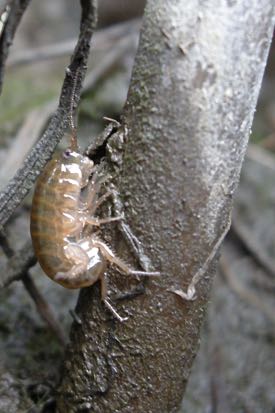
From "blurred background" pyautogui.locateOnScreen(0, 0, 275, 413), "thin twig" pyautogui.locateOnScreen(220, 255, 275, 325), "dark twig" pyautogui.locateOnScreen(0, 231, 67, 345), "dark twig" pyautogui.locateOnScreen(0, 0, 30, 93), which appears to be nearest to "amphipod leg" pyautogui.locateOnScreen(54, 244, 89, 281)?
"dark twig" pyautogui.locateOnScreen(0, 231, 67, 345)

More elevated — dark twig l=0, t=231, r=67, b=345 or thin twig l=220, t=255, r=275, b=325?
dark twig l=0, t=231, r=67, b=345

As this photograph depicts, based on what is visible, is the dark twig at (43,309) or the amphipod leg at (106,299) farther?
the dark twig at (43,309)

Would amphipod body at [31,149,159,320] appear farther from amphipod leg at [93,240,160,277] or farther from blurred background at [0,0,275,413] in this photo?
blurred background at [0,0,275,413]

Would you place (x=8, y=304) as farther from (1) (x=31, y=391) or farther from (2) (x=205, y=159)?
(2) (x=205, y=159)

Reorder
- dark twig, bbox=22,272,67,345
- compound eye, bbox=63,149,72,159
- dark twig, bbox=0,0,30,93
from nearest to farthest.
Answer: dark twig, bbox=0,0,30,93 → compound eye, bbox=63,149,72,159 → dark twig, bbox=22,272,67,345

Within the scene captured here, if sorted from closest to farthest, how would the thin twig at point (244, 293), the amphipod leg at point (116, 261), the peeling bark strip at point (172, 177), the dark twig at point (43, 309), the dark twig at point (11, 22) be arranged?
the peeling bark strip at point (172, 177)
the amphipod leg at point (116, 261)
the dark twig at point (11, 22)
the dark twig at point (43, 309)
the thin twig at point (244, 293)

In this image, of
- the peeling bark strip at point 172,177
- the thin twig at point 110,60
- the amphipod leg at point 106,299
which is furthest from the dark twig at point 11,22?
the thin twig at point 110,60

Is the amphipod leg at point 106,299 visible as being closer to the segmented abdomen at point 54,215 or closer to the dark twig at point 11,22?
the segmented abdomen at point 54,215
